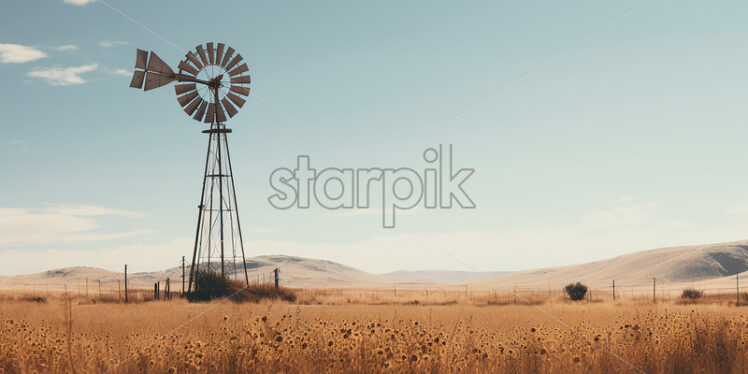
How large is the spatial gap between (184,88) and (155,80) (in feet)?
7.10

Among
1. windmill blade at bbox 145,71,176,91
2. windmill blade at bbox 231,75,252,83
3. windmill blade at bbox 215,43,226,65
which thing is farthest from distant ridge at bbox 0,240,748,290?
windmill blade at bbox 145,71,176,91

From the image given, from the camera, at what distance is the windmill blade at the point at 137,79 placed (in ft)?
78.7

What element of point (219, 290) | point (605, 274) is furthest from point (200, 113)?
point (605, 274)

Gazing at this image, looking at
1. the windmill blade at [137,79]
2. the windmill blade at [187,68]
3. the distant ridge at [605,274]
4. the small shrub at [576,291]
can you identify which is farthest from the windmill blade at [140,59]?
the distant ridge at [605,274]

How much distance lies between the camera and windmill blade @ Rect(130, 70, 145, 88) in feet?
78.7

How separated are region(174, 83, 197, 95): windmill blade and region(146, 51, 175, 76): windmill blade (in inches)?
40.3

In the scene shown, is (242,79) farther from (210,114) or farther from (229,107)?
(210,114)

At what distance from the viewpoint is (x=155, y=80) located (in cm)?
2503

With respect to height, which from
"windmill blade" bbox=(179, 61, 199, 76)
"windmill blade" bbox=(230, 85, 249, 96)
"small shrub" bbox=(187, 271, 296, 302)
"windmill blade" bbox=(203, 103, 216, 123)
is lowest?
"small shrub" bbox=(187, 271, 296, 302)

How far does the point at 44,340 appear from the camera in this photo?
9.26 m

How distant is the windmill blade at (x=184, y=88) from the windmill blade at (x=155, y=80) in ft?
2.61

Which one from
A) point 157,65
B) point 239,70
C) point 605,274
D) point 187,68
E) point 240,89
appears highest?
point 239,70

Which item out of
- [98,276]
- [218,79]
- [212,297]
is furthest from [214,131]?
[98,276]

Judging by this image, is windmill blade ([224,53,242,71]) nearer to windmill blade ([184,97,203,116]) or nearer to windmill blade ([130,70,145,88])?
windmill blade ([184,97,203,116])
